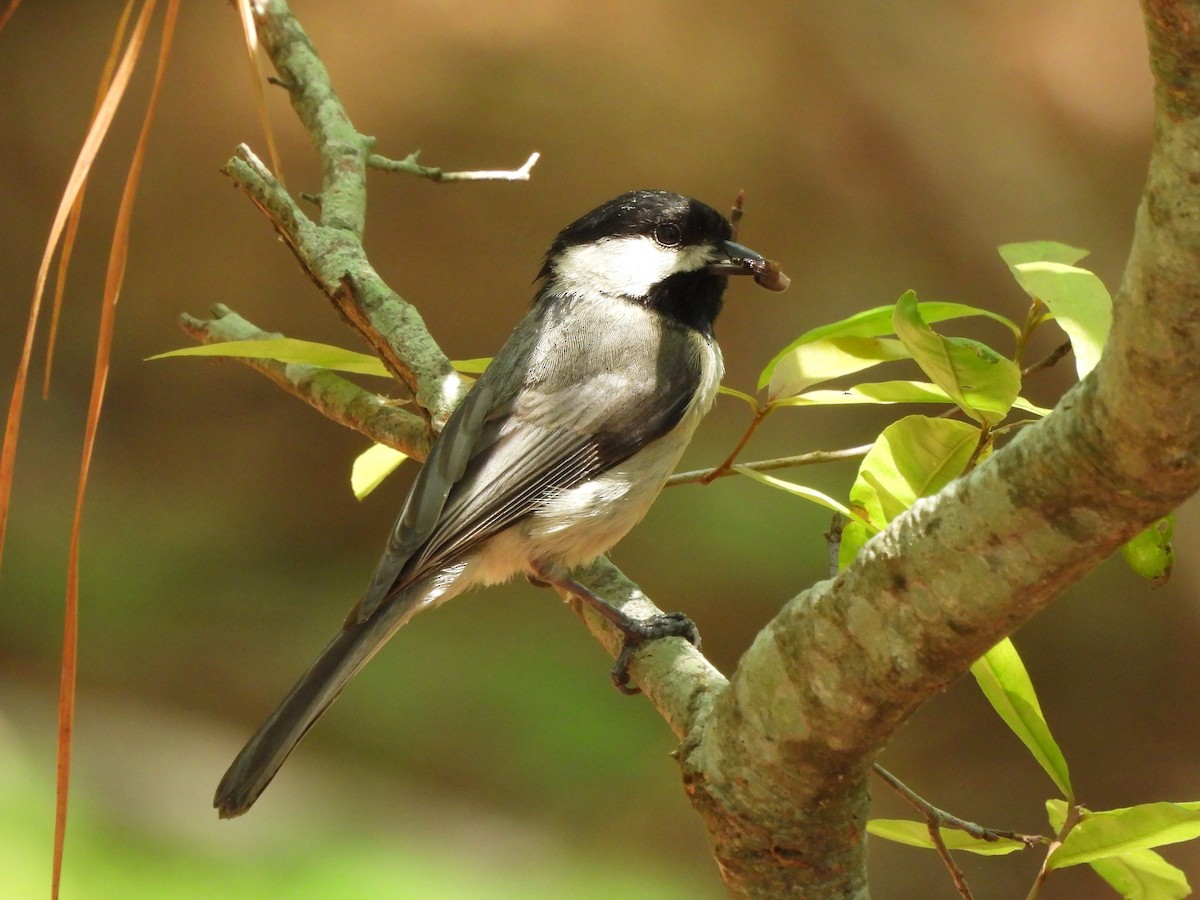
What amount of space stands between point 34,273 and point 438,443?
4.74 m

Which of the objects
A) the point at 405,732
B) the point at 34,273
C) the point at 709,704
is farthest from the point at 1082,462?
the point at 34,273

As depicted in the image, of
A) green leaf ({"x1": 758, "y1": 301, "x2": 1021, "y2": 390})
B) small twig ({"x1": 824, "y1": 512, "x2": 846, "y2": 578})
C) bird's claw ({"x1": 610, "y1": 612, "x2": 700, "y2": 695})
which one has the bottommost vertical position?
bird's claw ({"x1": 610, "y1": 612, "x2": 700, "y2": 695})

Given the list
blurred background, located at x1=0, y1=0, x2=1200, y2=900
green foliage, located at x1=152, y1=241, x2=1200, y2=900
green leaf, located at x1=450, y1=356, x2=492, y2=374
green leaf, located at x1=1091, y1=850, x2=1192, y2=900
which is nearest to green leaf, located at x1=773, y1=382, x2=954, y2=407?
green foliage, located at x1=152, y1=241, x2=1200, y2=900

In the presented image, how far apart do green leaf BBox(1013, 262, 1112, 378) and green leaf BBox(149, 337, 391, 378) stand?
1.05 meters

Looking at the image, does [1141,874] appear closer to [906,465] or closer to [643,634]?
[906,465]

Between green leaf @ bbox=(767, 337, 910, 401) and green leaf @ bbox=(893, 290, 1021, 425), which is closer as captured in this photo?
green leaf @ bbox=(893, 290, 1021, 425)

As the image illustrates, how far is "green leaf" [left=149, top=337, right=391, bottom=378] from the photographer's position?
72.1 inches

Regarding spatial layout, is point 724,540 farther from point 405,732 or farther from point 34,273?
point 34,273

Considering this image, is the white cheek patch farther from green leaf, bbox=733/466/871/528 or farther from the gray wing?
green leaf, bbox=733/466/871/528

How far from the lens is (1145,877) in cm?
120

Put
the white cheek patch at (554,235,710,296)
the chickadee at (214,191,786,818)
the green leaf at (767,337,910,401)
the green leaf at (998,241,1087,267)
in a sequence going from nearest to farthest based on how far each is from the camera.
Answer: the green leaf at (998,241,1087,267)
the green leaf at (767,337,910,401)
the chickadee at (214,191,786,818)
the white cheek patch at (554,235,710,296)

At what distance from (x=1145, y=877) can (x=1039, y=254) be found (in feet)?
2.19

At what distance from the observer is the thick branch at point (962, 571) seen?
2.56 feet

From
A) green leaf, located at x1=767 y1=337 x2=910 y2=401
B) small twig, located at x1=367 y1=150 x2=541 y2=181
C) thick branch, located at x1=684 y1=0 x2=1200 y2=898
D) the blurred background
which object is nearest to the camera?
thick branch, located at x1=684 y1=0 x2=1200 y2=898
